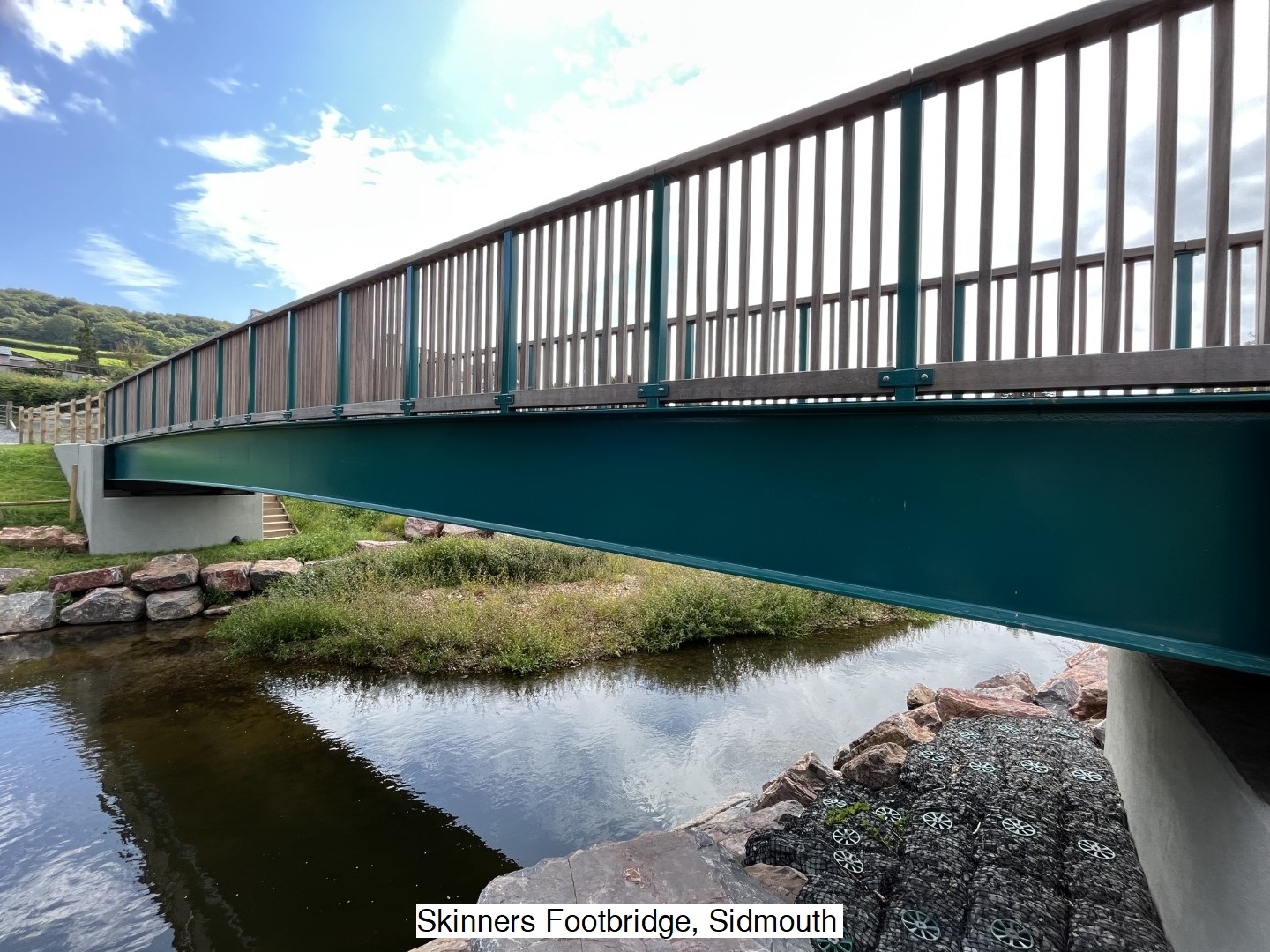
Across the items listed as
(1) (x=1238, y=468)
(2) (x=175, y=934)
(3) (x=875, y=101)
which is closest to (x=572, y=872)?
(2) (x=175, y=934)

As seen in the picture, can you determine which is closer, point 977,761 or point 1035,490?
point 1035,490

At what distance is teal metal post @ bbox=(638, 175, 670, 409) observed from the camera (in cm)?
388

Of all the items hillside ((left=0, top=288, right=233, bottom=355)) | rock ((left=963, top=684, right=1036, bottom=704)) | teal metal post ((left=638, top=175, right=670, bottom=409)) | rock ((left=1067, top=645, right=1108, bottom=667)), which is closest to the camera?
teal metal post ((left=638, top=175, right=670, bottom=409))

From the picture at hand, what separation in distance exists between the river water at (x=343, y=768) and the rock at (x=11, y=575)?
2057mm

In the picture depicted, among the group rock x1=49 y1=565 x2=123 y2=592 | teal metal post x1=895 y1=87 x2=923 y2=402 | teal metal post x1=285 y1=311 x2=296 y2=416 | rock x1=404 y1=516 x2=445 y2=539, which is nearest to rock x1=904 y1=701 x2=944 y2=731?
teal metal post x1=895 y1=87 x2=923 y2=402

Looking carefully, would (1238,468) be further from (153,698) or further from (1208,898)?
(153,698)

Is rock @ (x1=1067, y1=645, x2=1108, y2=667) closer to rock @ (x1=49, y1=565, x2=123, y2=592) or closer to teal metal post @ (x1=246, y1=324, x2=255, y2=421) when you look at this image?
teal metal post @ (x1=246, y1=324, x2=255, y2=421)

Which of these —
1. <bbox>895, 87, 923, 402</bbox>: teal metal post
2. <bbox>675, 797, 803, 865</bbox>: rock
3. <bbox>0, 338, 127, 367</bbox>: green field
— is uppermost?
<bbox>0, 338, 127, 367</bbox>: green field

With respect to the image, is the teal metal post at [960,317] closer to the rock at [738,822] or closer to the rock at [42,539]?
the rock at [738,822]

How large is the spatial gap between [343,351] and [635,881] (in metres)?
5.83

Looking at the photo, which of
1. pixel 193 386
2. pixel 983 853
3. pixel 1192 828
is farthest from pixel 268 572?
pixel 1192 828

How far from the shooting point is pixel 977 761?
5500 mm

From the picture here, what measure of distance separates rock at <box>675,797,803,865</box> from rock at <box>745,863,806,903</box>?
13.8 inches

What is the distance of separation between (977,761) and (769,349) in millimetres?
4225
